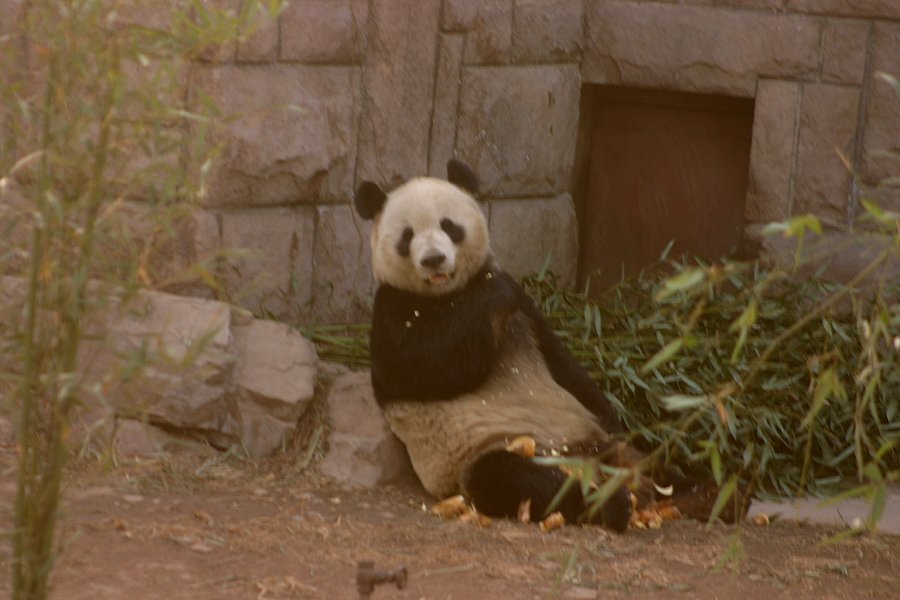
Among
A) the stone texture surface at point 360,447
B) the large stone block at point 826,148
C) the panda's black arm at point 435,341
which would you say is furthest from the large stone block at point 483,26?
the stone texture surface at point 360,447

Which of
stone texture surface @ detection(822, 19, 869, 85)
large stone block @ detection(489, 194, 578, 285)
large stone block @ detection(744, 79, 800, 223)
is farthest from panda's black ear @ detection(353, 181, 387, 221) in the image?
stone texture surface @ detection(822, 19, 869, 85)

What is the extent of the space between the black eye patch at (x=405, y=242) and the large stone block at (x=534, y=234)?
1446 millimetres

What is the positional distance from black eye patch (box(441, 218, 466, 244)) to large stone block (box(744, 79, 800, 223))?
1958 mm

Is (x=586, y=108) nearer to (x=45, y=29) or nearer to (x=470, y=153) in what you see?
(x=470, y=153)

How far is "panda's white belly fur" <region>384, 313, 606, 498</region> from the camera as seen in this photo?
4840 millimetres

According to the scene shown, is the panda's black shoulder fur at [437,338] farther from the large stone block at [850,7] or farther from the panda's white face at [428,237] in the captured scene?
the large stone block at [850,7]

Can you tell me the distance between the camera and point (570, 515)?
4566mm

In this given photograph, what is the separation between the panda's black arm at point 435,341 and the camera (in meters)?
4.83

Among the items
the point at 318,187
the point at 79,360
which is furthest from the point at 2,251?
the point at 318,187

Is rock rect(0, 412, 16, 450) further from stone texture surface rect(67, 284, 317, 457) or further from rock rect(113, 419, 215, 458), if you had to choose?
rock rect(113, 419, 215, 458)

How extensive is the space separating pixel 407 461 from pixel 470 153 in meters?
1.65

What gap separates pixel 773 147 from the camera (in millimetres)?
6266

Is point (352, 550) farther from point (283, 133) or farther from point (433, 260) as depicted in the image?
point (283, 133)

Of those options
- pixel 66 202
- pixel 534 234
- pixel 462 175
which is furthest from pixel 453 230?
pixel 66 202
